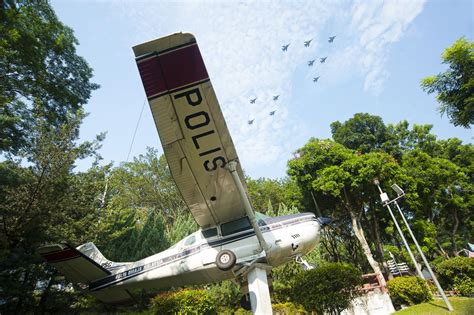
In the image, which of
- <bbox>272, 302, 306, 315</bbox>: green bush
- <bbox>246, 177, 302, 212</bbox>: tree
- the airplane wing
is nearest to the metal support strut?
the airplane wing

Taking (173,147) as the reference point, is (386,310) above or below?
below

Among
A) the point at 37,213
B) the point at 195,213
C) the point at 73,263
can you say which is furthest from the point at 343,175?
the point at 37,213

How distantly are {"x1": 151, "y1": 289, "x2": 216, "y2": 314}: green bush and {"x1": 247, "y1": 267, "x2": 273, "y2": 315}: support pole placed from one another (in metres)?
1.33

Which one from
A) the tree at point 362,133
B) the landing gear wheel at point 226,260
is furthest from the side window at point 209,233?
the tree at point 362,133

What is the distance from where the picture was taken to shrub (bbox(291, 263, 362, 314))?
28.3ft

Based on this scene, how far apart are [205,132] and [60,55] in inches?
372

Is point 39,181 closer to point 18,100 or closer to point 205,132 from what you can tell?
point 18,100

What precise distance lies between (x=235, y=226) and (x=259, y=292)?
196 centimetres

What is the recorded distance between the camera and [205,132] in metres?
5.97

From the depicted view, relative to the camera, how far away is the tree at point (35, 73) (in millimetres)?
9039

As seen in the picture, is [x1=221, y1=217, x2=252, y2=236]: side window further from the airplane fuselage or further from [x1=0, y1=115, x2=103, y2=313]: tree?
[x1=0, y1=115, x2=103, y2=313]: tree

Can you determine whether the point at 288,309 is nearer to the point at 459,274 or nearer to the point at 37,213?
the point at 37,213

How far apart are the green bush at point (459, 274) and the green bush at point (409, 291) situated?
3492mm

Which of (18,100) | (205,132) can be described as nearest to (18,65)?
(18,100)
